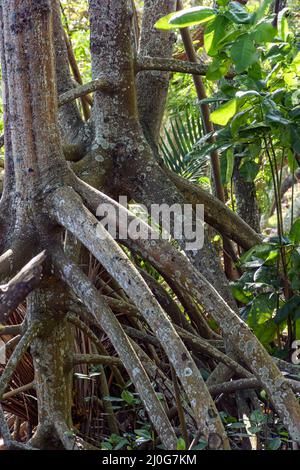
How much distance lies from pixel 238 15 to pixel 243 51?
5.1 inches

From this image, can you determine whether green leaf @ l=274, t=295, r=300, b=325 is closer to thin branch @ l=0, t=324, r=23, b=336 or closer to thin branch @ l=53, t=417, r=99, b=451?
thin branch @ l=53, t=417, r=99, b=451

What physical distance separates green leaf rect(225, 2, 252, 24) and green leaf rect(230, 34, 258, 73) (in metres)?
0.06

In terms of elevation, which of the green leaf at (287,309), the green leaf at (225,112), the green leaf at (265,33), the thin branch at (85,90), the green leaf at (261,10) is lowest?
the green leaf at (287,309)

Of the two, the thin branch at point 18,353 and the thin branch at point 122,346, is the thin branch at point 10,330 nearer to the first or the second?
the thin branch at point 18,353

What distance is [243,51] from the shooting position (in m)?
2.68

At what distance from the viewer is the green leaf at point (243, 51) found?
2674 millimetres

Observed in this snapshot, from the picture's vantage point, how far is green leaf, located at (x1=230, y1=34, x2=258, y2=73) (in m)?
2.67

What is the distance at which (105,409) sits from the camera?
11.6 feet

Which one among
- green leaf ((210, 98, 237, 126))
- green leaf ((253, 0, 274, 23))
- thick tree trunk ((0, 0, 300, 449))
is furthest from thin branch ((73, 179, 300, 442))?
green leaf ((253, 0, 274, 23))

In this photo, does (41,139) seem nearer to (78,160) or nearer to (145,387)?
(78,160)

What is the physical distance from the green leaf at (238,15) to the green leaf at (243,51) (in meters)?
0.06

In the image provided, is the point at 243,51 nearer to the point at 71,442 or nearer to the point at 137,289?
the point at 137,289

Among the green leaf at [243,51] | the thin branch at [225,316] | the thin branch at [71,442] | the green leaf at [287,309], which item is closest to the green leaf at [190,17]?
the green leaf at [243,51]

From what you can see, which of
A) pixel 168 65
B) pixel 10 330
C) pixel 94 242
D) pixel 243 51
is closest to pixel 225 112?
pixel 243 51
